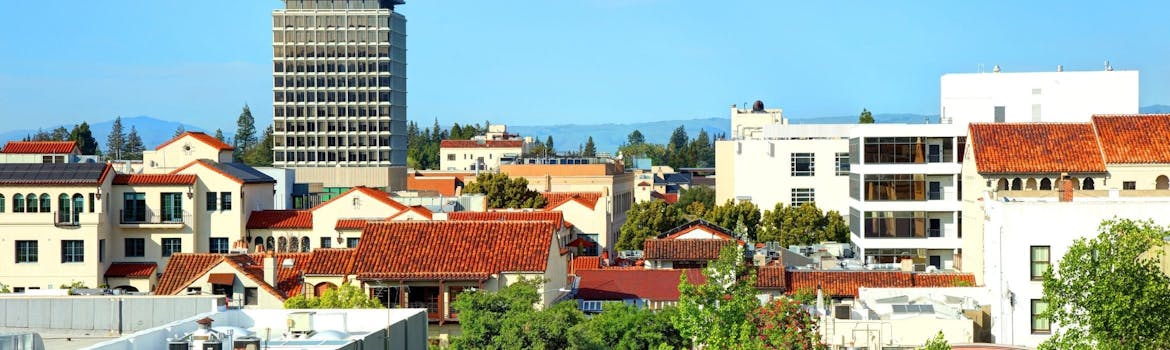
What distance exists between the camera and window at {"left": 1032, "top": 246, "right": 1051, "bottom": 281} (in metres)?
54.8

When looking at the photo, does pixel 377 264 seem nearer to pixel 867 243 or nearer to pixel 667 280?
pixel 667 280

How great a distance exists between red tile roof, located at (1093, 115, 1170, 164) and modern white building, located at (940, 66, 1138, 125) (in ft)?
39.8

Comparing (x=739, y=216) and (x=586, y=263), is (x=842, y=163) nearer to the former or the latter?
(x=739, y=216)

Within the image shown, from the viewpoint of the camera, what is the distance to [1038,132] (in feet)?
256

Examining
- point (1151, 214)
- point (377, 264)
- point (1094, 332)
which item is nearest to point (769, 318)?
point (1094, 332)

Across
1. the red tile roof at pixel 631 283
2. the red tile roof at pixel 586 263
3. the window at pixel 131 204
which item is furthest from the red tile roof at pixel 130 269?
the red tile roof at pixel 631 283

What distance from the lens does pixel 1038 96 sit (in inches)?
3563

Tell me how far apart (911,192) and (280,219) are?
3223 centimetres

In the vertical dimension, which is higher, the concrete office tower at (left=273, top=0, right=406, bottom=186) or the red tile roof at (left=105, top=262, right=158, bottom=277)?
the concrete office tower at (left=273, top=0, right=406, bottom=186)

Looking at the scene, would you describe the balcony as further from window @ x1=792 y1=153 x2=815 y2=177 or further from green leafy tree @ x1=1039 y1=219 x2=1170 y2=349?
green leafy tree @ x1=1039 y1=219 x2=1170 y2=349

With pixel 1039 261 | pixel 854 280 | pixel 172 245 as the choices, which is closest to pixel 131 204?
pixel 172 245

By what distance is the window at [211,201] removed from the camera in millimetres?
92938

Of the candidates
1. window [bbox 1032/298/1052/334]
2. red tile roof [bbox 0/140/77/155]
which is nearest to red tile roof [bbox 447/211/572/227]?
red tile roof [bbox 0/140/77/155]

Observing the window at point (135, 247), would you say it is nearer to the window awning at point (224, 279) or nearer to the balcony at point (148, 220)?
the balcony at point (148, 220)
